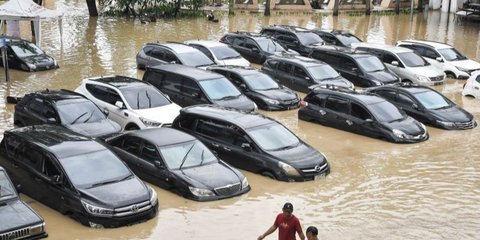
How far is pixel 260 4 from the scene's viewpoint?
54.4 meters

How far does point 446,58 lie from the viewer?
29.1 metres

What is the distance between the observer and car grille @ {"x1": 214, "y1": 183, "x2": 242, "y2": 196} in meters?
13.5

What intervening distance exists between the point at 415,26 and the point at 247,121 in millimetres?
33657

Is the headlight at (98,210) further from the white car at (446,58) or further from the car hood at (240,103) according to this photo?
the white car at (446,58)

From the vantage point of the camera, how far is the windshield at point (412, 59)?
2703 centimetres

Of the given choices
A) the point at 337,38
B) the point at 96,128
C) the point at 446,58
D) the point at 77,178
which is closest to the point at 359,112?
the point at 96,128

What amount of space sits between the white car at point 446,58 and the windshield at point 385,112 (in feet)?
33.1

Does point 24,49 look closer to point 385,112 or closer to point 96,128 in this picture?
point 96,128

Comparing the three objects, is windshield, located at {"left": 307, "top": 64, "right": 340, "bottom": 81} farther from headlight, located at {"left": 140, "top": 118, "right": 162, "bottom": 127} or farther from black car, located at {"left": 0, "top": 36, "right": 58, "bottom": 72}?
black car, located at {"left": 0, "top": 36, "right": 58, "bottom": 72}

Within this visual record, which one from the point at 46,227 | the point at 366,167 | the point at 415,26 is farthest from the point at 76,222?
the point at 415,26

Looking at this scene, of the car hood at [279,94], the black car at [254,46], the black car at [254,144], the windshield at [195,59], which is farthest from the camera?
the black car at [254,46]

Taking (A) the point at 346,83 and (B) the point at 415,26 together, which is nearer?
(A) the point at 346,83

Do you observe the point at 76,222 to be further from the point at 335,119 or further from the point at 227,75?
the point at 227,75

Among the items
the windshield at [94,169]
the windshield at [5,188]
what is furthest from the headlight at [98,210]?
the windshield at [5,188]
